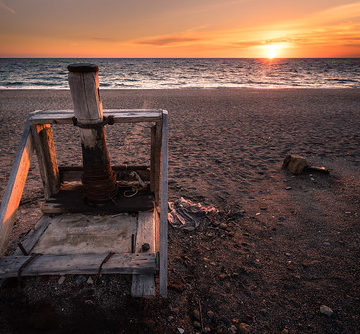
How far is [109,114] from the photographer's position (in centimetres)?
334

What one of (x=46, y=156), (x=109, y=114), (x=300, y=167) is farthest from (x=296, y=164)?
(x=46, y=156)

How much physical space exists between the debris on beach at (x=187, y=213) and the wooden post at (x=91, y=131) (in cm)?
120

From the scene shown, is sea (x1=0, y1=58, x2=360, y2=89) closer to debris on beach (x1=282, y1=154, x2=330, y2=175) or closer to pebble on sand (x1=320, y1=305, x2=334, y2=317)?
debris on beach (x1=282, y1=154, x2=330, y2=175)

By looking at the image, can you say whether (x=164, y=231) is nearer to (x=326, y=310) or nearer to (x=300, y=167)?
(x=326, y=310)

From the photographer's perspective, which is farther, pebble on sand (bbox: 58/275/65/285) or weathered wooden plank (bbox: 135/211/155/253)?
weathered wooden plank (bbox: 135/211/155/253)

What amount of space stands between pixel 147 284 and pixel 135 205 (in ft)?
4.48

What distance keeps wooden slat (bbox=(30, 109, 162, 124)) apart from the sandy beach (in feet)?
6.41

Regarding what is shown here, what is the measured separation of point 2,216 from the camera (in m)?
2.73

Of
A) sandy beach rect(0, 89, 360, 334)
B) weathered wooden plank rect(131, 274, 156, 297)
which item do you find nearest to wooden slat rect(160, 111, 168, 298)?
weathered wooden plank rect(131, 274, 156, 297)

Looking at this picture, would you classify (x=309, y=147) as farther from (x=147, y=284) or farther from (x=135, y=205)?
(x=147, y=284)

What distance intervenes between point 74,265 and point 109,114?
80.5 inches

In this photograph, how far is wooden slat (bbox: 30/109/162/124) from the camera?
314 centimetres

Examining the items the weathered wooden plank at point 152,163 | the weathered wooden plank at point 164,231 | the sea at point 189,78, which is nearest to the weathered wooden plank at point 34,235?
the weathered wooden plank at point 152,163

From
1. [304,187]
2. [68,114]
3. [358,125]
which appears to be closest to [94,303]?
[68,114]
